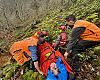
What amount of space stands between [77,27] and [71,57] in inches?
37.7

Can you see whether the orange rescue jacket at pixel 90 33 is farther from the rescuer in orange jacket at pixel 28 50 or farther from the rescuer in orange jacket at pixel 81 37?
the rescuer in orange jacket at pixel 28 50

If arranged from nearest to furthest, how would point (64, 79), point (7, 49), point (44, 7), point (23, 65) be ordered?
point (64, 79) < point (23, 65) < point (7, 49) < point (44, 7)

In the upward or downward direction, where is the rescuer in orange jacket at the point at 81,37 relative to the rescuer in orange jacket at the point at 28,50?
upward

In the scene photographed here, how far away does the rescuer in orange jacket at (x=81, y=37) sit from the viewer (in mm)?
9109

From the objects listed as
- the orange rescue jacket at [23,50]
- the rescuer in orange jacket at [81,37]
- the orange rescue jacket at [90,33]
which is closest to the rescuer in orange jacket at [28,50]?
the orange rescue jacket at [23,50]

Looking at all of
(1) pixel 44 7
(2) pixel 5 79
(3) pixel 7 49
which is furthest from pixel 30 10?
(2) pixel 5 79

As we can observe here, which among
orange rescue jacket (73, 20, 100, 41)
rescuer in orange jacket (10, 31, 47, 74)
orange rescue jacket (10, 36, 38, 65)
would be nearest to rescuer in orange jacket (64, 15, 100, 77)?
orange rescue jacket (73, 20, 100, 41)

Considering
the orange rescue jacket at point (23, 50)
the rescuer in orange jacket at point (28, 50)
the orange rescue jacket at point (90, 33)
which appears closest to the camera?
the orange rescue jacket at point (90, 33)

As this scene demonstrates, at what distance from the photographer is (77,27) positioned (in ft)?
30.0

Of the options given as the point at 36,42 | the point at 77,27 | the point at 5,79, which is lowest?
the point at 5,79

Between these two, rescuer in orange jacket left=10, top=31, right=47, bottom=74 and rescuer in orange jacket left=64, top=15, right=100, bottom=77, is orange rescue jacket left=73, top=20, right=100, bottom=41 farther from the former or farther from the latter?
rescuer in orange jacket left=10, top=31, right=47, bottom=74

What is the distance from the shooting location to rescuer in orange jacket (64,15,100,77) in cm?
911

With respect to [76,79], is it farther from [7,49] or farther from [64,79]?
[7,49]

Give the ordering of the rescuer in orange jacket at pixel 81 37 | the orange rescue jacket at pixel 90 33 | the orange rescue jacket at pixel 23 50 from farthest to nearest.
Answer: the orange rescue jacket at pixel 23 50
the orange rescue jacket at pixel 90 33
the rescuer in orange jacket at pixel 81 37
